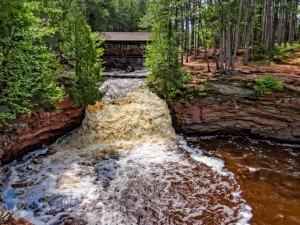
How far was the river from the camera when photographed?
8031mm

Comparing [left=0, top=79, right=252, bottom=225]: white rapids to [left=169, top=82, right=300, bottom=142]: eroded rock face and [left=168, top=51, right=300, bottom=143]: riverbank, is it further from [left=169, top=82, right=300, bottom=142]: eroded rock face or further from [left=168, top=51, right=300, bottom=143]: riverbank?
[left=168, top=51, right=300, bottom=143]: riverbank

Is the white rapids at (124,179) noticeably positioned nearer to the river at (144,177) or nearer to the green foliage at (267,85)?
the river at (144,177)

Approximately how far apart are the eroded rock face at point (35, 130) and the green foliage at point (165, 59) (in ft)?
18.3

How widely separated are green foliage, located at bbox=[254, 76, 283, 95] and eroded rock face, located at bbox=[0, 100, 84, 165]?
10.3 m

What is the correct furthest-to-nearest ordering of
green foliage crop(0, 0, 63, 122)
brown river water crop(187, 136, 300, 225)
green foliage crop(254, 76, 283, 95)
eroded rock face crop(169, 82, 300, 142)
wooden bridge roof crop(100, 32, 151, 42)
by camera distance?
wooden bridge roof crop(100, 32, 151, 42)
green foliage crop(254, 76, 283, 95)
eroded rock face crop(169, 82, 300, 142)
brown river water crop(187, 136, 300, 225)
green foliage crop(0, 0, 63, 122)

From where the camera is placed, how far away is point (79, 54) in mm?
14172

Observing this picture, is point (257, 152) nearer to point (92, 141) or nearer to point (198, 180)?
point (198, 180)

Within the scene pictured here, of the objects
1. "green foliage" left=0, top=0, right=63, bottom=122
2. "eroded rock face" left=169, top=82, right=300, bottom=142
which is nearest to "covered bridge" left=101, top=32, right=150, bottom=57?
"eroded rock face" left=169, top=82, right=300, bottom=142

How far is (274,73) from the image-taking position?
16250 mm

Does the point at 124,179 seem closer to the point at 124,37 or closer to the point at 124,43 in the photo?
the point at 124,43

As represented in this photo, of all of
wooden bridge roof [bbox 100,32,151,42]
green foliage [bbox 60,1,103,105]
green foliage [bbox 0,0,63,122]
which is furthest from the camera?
wooden bridge roof [bbox 100,32,151,42]

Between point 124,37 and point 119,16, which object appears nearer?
point 124,37

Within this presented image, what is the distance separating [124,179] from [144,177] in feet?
2.64

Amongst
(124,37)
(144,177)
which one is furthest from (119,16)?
(144,177)
